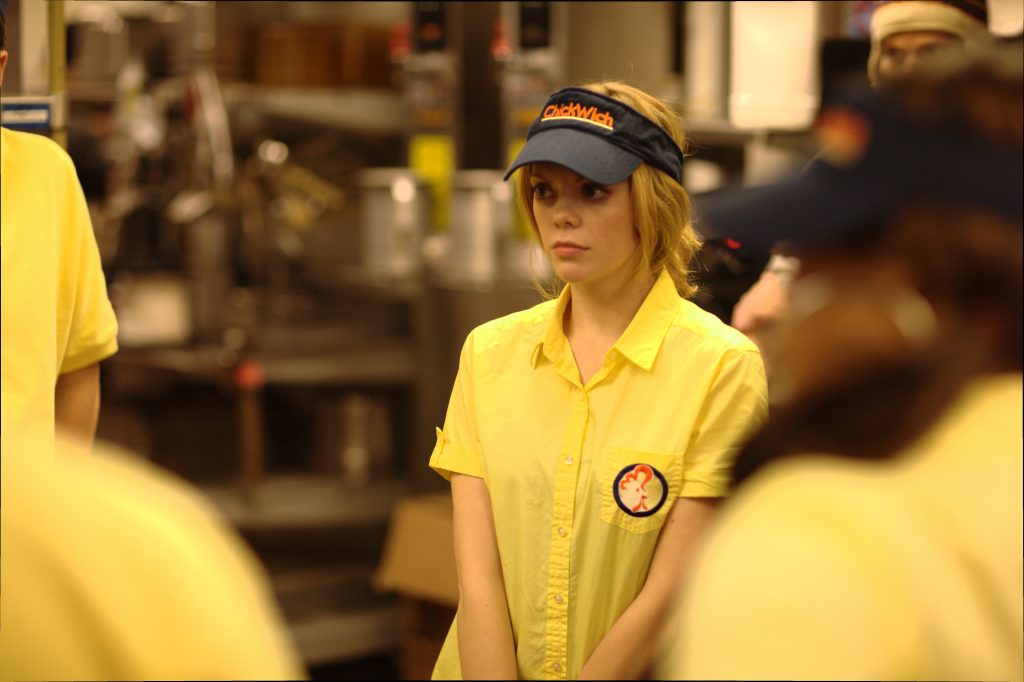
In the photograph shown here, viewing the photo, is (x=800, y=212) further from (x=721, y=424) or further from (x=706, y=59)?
(x=706, y=59)

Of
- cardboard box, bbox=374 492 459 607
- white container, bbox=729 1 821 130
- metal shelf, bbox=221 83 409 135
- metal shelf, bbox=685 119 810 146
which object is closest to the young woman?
metal shelf, bbox=685 119 810 146

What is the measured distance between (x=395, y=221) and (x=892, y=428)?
14.6 ft

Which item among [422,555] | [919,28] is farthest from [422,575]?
[919,28]

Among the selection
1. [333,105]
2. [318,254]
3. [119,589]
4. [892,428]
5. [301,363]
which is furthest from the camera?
[318,254]

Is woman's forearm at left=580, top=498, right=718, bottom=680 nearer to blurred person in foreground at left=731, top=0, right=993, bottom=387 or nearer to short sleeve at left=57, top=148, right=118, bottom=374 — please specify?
blurred person in foreground at left=731, top=0, right=993, bottom=387

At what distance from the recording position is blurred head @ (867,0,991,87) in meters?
2.51

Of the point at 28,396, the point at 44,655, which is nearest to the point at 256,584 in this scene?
the point at 44,655

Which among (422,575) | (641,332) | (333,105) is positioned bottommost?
(422,575)

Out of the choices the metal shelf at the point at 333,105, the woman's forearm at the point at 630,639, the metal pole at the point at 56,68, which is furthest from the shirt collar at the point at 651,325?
the metal shelf at the point at 333,105

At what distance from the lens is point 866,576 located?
0.90 m

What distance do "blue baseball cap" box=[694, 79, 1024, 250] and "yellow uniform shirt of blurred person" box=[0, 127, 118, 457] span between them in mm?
1190

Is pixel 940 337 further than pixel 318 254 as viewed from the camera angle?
No

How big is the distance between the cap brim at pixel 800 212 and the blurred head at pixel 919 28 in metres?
1.53

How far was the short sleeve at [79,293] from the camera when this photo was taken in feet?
6.63
